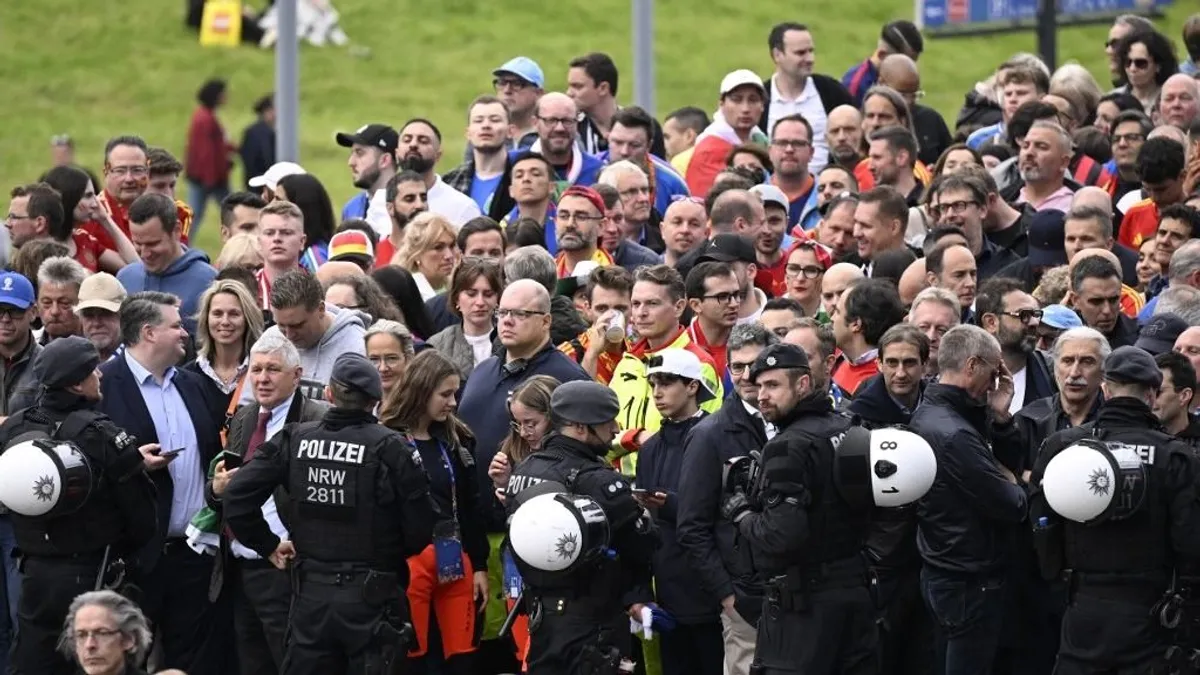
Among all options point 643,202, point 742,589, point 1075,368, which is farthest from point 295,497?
point 643,202

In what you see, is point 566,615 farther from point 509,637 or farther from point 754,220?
point 754,220

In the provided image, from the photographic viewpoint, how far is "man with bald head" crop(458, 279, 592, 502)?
10.6 m

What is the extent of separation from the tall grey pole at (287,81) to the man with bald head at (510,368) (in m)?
9.52

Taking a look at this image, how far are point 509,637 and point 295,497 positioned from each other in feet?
5.20

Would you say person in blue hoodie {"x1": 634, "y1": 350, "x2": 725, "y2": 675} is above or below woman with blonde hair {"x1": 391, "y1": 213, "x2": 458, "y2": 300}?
below

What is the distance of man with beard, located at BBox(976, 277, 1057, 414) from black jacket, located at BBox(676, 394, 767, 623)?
166 cm

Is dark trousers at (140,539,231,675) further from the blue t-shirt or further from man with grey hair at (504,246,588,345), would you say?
the blue t-shirt

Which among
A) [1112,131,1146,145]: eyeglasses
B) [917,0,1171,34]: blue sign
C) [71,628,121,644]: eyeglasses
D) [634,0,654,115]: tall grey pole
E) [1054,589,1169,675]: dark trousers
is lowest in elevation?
[1054,589,1169,675]: dark trousers

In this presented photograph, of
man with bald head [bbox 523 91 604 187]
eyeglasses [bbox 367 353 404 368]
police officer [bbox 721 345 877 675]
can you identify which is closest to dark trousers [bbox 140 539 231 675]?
eyeglasses [bbox 367 353 404 368]

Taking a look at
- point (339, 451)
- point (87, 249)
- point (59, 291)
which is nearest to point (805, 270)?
point (339, 451)

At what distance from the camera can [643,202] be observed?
44.8 ft

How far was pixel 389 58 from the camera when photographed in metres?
36.6

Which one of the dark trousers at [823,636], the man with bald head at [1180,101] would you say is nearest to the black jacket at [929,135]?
the man with bald head at [1180,101]

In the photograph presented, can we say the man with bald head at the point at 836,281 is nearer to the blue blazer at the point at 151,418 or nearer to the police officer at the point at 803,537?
the police officer at the point at 803,537
